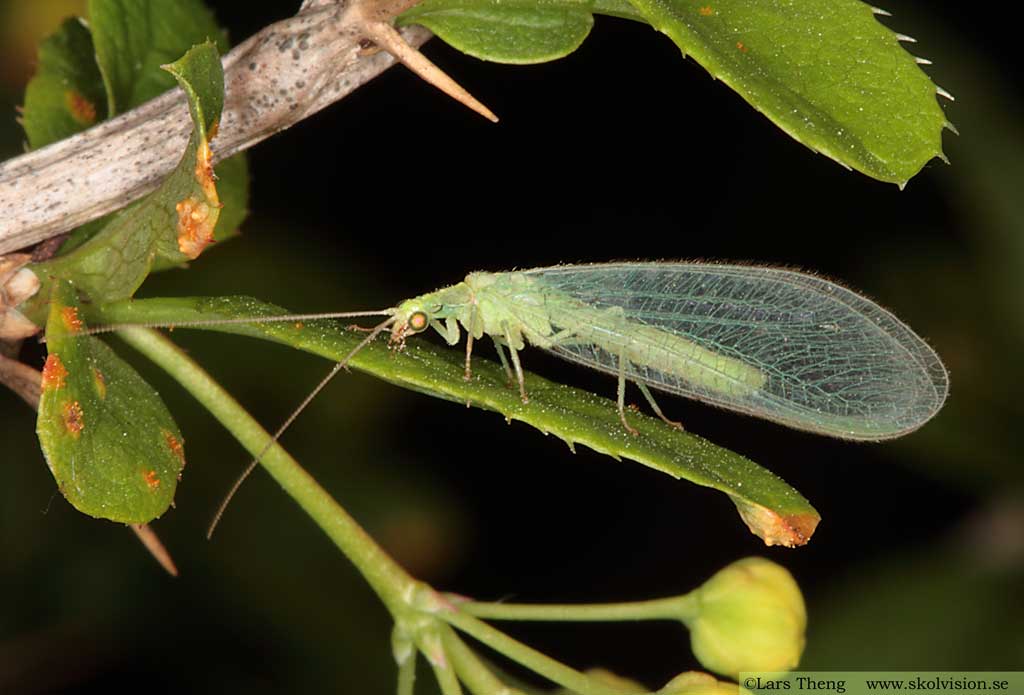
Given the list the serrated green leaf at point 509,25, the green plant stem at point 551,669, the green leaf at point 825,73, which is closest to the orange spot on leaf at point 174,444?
the green plant stem at point 551,669

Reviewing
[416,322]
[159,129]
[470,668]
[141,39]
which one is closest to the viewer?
[470,668]

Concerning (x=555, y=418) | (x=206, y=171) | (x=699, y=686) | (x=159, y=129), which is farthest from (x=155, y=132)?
(x=699, y=686)

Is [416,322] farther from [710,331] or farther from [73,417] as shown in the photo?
[73,417]

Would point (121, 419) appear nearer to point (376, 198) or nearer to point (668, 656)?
point (376, 198)

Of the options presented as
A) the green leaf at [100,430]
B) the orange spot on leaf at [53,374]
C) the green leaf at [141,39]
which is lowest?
the green leaf at [100,430]

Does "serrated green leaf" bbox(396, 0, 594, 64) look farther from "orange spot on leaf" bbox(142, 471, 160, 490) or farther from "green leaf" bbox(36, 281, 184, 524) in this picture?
"orange spot on leaf" bbox(142, 471, 160, 490)

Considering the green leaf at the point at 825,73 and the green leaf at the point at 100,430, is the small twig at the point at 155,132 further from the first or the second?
the green leaf at the point at 825,73
